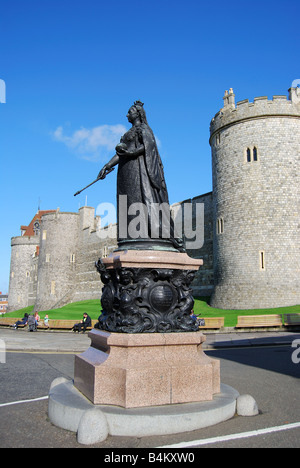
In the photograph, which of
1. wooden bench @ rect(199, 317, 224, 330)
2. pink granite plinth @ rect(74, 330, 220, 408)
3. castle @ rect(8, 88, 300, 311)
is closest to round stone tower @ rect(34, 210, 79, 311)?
castle @ rect(8, 88, 300, 311)

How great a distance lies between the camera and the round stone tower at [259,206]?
21.7 metres

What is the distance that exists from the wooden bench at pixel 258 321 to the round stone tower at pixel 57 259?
3397 cm

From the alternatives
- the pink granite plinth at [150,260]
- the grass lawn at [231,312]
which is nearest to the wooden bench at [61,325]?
the grass lawn at [231,312]

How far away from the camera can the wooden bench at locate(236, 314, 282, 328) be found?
1628cm

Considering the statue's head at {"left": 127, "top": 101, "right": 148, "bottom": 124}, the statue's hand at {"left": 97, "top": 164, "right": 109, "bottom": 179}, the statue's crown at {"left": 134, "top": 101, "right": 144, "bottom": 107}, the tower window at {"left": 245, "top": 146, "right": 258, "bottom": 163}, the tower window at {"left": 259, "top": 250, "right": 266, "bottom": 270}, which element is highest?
the tower window at {"left": 245, "top": 146, "right": 258, "bottom": 163}

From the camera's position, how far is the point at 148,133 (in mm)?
5586

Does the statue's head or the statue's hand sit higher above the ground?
the statue's head

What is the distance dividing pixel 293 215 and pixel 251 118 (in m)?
6.53

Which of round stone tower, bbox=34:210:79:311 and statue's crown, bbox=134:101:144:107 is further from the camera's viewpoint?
round stone tower, bbox=34:210:79:311

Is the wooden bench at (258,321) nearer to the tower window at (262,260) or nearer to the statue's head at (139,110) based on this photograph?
the tower window at (262,260)

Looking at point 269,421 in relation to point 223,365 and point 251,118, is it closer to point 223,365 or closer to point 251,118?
point 223,365

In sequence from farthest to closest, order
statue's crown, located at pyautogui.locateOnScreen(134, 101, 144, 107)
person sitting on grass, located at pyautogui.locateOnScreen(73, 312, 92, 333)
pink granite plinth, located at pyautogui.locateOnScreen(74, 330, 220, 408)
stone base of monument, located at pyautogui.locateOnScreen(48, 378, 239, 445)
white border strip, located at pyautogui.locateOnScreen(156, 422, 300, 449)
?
person sitting on grass, located at pyautogui.locateOnScreen(73, 312, 92, 333), statue's crown, located at pyautogui.locateOnScreen(134, 101, 144, 107), pink granite plinth, located at pyautogui.locateOnScreen(74, 330, 220, 408), stone base of monument, located at pyautogui.locateOnScreen(48, 378, 239, 445), white border strip, located at pyautogui.locateOnScreen(156, 422, 300, 449)

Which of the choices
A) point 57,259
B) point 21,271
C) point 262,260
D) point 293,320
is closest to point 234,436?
point 293,320

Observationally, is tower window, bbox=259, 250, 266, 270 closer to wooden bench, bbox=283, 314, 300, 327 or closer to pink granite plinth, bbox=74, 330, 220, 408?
wooden bench, bbox=283, 314, 300, 327
